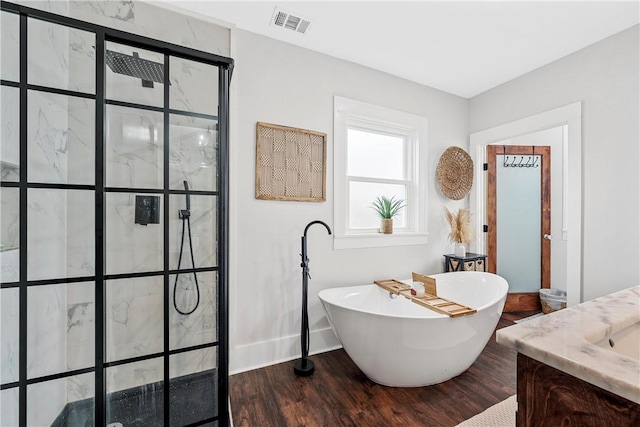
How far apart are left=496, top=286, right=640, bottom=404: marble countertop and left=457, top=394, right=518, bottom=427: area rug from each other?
971mm

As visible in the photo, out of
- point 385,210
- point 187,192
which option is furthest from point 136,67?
point 385,210

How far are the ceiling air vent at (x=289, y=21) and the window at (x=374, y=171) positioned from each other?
25.2 inches

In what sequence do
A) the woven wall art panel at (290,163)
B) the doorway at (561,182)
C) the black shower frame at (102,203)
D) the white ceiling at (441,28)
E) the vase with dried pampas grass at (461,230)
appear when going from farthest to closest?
the vase with dried pampas grass at (461,230)
the doorway at (561,182)
the woven wall art panel at (290,163)
the white ceiling at (441,28)
the black shower frame at (102,203)

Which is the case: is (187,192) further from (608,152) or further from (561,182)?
(561,182)

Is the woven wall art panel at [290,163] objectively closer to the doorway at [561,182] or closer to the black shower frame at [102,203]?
the black shower frame at [102,203]

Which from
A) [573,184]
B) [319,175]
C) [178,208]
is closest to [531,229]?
[573,184]

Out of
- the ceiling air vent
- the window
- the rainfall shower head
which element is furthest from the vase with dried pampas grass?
→ the rainfall shower head

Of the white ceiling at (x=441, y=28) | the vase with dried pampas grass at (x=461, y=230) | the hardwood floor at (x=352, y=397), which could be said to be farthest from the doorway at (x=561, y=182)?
the hardwood floor at (x=352, y=397)

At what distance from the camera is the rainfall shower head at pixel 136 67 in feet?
3.99

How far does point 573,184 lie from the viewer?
100.0 inches

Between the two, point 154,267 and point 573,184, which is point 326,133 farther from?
point 573,184

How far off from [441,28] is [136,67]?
2.15 meters

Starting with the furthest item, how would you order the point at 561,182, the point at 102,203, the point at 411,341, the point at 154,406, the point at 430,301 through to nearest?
the point at 561,182
the point at 430,301
the point at 411,341
the point at 154,406
the point at 102,203

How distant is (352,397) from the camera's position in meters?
1.85
